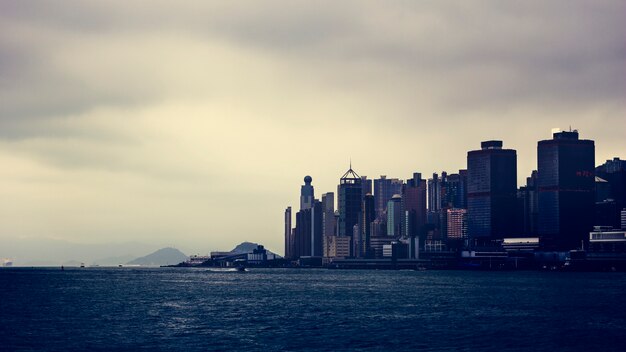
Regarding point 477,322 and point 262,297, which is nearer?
point 477,322

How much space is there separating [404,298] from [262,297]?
101ft

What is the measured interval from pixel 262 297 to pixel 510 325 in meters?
77.4

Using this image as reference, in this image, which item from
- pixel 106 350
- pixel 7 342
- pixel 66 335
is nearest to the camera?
pixel 106 350

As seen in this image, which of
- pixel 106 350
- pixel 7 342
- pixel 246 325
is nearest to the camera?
pixel 106 350

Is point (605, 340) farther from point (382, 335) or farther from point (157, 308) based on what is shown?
point (157, 308)

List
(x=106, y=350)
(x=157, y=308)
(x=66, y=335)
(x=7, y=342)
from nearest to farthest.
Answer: (x=106, y=350) < (x=7, y=342) < (x=66, y=335) < (x=157, y=308)

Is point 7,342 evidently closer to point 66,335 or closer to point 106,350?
point 66,335

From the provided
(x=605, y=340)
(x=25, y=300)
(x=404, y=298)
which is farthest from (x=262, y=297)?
(x=605, y=340)

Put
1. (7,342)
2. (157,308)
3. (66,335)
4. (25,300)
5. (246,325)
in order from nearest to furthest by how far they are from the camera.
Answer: (7,342), (66,335), (246,325), (157,308), (25,300)

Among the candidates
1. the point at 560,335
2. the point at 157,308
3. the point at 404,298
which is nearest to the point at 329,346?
the point at 560,335

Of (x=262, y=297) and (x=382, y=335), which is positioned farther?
(x=262, y=297)

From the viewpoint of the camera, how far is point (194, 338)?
10275 centimetres

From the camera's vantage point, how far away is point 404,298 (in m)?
186

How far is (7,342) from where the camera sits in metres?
99.6
